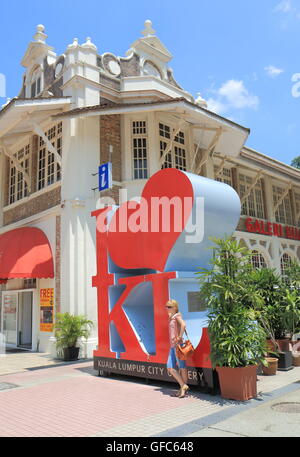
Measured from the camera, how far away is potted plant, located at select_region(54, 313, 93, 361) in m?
11.6

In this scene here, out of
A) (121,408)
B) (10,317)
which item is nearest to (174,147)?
(10,317)

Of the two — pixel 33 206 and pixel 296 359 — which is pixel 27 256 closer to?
pixel 33 206

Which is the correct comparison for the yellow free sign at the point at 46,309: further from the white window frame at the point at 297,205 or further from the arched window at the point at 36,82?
the white window frame at the point at 297,205

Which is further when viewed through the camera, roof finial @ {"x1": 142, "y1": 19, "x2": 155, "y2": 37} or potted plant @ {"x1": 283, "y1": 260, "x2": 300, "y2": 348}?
roof finial @ {"x1": 142, "y1": 19, "x2": 155, "y2": 37}

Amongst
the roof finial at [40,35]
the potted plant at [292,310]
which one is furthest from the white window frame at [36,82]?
the potted plant at [292,310]

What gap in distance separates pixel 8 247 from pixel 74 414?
919cm

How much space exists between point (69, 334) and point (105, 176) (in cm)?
492

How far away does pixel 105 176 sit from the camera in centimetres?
1254

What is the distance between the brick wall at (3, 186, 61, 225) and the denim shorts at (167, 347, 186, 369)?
8.29m

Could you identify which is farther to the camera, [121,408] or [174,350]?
[174,350]

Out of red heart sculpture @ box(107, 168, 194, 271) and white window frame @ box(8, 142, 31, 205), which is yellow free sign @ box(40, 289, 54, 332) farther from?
red heart sculpture @ box(107, 168, 194, 271)

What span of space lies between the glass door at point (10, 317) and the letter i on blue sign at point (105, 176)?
636cm

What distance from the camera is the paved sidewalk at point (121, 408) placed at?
4.91m

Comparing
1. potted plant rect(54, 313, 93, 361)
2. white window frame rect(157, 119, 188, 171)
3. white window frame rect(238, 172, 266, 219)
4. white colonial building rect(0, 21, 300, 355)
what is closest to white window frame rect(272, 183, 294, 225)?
white window frame rect(238, 172, 266, 219)
